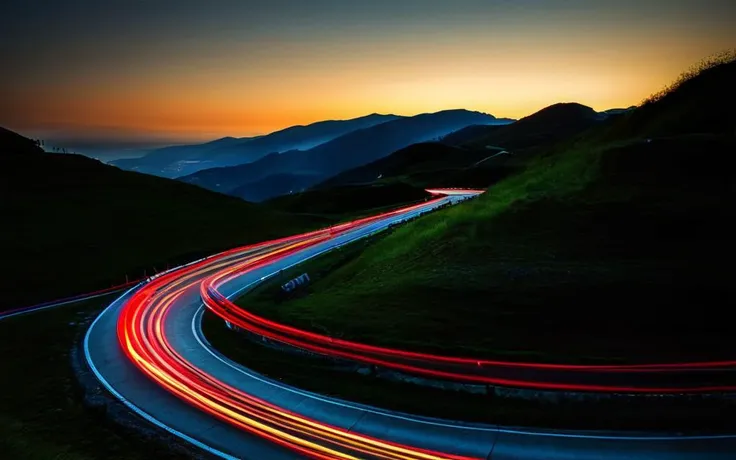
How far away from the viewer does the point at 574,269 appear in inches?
1432

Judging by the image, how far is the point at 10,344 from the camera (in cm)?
3988

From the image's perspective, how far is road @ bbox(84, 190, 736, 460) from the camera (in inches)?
818

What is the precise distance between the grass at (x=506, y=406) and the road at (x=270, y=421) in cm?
77

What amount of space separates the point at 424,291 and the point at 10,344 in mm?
33038

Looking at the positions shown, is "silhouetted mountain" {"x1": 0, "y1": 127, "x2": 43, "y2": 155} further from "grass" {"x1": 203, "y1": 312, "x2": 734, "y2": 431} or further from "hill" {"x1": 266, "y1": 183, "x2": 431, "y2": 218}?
"grass" {"x1": 203, "y1": 312, "x2": 734, "y2": 431}

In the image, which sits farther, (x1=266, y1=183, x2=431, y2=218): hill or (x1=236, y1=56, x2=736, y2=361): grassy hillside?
(x1=266, y1=183, x2=431, y2=218): hill

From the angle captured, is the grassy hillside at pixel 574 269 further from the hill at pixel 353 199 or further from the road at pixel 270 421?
the hill at pixel 353 199

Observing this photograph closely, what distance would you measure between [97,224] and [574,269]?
254 feet

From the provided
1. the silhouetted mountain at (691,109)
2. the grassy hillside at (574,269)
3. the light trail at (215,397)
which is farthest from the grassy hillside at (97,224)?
the silhouetted mountain at (691,109)

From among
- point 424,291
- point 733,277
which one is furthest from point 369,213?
point 733,277

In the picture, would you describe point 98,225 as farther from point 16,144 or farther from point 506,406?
point 16,144

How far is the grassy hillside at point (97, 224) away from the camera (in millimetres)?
63062

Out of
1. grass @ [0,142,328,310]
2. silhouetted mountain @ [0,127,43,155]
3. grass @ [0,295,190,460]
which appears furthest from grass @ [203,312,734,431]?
silhouetted mountain @ [0,127,43,155]

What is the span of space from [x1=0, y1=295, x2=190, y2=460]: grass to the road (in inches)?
65.8
